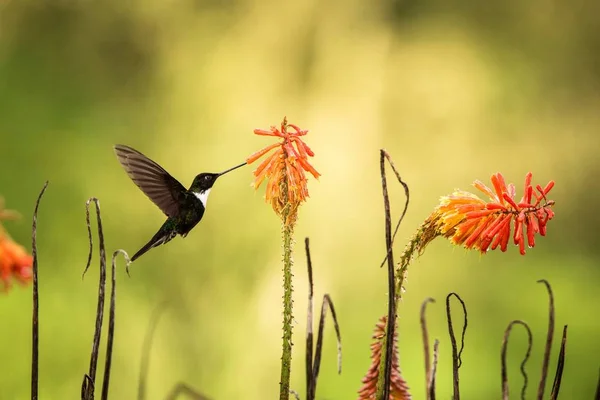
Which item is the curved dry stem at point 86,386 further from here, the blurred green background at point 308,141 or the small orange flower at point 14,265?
the blurred green background at point 308,141

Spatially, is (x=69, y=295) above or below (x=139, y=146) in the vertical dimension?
below

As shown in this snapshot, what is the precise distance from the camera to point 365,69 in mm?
2014

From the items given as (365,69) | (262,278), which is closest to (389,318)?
(262,278)

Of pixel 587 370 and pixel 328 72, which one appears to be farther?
pixel 328 72

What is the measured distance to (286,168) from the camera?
1.25 feet

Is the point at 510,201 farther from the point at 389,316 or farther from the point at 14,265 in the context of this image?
the point at 14,265

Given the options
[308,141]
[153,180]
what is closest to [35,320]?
[153,180]

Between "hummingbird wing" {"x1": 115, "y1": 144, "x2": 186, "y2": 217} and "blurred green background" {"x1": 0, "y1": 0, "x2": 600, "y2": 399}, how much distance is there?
1.35 m

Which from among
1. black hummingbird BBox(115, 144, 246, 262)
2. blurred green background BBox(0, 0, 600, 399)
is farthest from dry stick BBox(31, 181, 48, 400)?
blurred green background BBox(0, 0, 600, 399)

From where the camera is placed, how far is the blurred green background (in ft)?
6.27

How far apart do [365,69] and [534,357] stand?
0.89 meters

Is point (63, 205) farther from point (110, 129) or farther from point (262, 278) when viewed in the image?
point (262, 278)

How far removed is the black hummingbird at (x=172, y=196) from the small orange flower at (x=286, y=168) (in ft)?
0.35

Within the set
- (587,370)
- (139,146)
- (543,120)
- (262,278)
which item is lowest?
(587,370)
